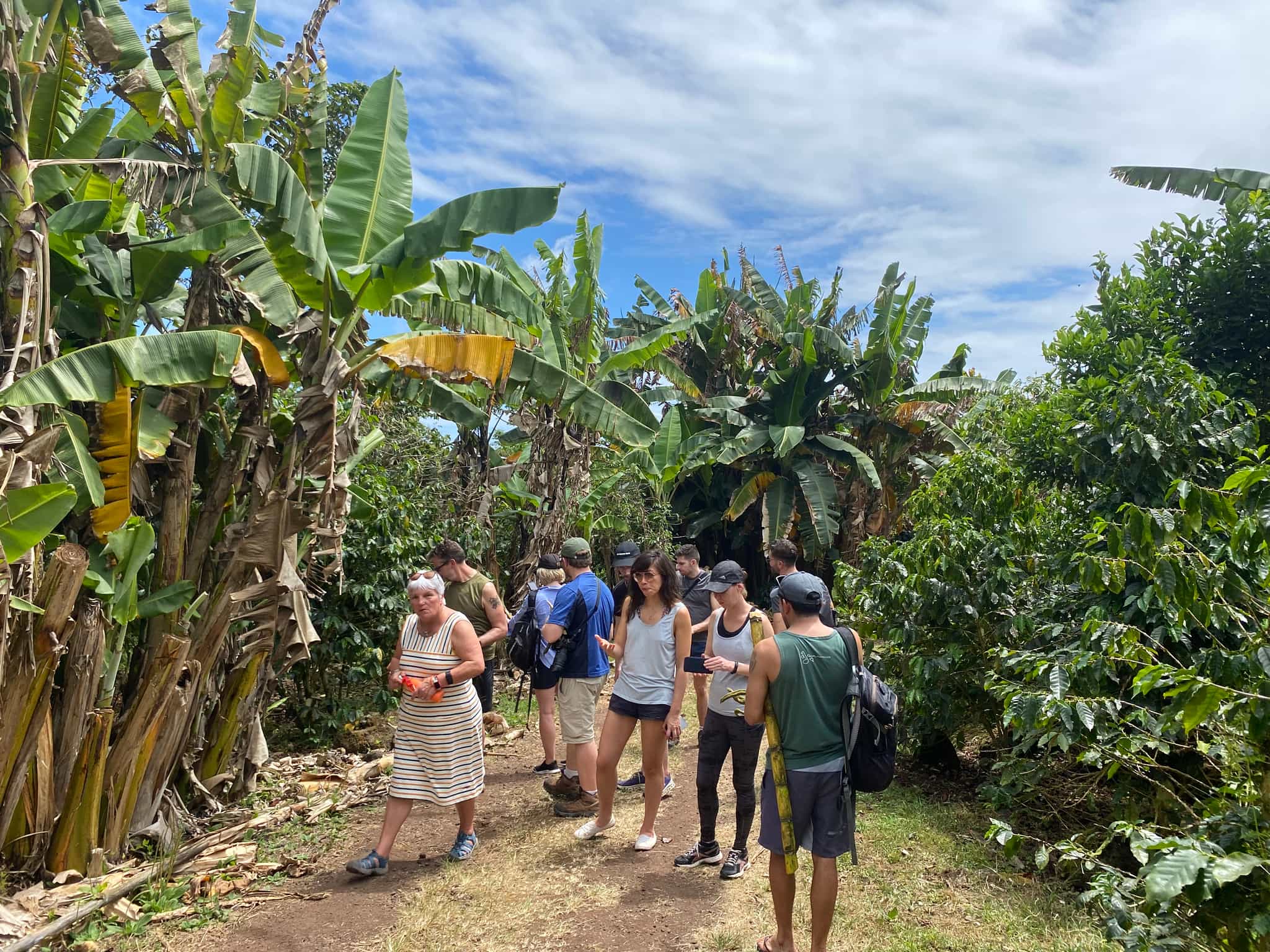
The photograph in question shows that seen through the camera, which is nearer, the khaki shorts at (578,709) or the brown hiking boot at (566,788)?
the khaki shorts at (578,709)

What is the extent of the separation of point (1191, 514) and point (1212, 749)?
1607 mm

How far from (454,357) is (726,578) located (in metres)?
2.89

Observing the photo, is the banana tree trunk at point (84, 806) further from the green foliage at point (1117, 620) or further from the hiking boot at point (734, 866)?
the green foliage at point (1117, 620)

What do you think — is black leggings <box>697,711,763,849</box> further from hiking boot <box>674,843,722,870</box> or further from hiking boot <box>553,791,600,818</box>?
hiking boot <box>553,791,600,818</box>

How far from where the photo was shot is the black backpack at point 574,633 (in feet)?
19.7

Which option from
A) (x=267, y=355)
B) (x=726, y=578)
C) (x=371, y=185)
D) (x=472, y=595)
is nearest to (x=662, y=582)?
(x=726, y=578)

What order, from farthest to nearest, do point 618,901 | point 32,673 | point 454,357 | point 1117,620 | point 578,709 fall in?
point 454,357 < point 578,709 < point 1117,620 < point 618,901 < point 32,673

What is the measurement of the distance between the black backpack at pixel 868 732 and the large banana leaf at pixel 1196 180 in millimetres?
8042

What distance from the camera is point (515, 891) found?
190 inches

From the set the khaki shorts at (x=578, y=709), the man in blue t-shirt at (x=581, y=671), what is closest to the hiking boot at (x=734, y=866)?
the man in blue t-shirt at (x=581, y=671)

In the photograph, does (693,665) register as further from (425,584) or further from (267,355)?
(267,355)

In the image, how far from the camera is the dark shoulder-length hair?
5.29 m

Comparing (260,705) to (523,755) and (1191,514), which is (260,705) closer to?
(523,755)

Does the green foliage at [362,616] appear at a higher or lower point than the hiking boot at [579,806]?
higher
